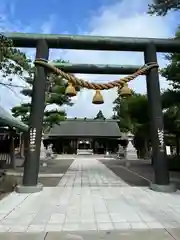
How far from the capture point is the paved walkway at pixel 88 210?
21.9 ft

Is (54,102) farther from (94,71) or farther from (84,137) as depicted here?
(84,137)

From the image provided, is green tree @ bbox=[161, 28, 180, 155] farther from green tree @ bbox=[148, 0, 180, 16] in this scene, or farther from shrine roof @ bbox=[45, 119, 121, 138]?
shrine roof @ bbox=[45, 119, 121, 138]

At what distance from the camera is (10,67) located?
7.11m

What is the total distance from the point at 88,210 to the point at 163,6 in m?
6.47

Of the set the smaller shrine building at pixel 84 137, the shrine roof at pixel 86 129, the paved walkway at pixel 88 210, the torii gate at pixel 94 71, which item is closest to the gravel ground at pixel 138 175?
the torii gate at pixel 94 71

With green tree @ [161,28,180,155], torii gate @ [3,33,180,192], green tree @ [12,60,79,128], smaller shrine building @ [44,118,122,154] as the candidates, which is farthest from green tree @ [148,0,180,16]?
smaller shrine building @ [44,118,122,154]

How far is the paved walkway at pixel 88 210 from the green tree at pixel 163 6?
5650mm

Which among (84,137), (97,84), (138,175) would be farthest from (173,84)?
(84,137)

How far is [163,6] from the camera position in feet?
35.0

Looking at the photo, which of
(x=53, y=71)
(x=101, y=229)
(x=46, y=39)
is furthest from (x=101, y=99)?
(x=101, y=229)

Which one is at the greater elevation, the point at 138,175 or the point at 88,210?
the point at 138,175

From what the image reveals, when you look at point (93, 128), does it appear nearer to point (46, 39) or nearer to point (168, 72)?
point (168, 72)

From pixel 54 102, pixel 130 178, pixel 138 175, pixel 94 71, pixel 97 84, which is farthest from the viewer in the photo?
pixel 54 102

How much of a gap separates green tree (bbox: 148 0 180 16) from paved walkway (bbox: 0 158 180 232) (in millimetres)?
5650
